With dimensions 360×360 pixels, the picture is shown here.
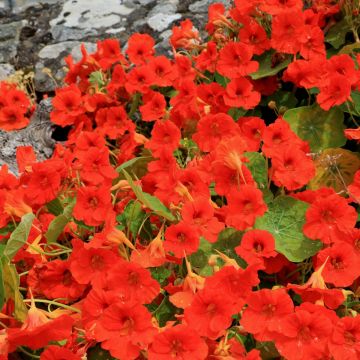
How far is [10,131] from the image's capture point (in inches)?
111

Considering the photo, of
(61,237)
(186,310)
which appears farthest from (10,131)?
(186,310)

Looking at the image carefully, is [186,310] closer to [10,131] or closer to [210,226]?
[210,226]

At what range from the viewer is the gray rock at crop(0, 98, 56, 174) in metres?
2.67

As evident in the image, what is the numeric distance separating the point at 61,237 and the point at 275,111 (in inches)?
38.1

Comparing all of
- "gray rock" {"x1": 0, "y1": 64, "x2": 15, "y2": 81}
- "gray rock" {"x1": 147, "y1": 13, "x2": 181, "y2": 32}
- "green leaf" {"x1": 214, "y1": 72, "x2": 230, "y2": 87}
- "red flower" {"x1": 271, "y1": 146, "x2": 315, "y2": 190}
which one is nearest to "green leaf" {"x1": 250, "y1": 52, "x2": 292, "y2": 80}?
"green leaf" {"x1": 214, "y1": 72, "x2": 230, "y2": 87}

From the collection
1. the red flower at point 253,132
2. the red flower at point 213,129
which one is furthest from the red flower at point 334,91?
the red flower at point 213,129

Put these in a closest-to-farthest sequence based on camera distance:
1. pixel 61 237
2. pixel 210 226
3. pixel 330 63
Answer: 1. pixel 210 226
2. pixel 61 237
3. pixel 330 63

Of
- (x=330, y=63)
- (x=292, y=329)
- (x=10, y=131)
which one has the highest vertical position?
(x=330, y=63)

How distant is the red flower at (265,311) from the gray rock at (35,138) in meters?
1.57

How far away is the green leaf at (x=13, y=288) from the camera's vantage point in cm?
142

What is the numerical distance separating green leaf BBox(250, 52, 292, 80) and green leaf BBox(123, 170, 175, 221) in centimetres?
90

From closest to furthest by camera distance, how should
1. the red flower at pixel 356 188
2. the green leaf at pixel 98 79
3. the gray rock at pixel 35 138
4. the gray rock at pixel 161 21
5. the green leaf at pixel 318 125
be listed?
the red flower at pixel 356 188, the green leaf at pixel 318 125, the gray rock at pixel 35 138, the green leaf at pixel 98 79, the gray rock at pixel 161 21

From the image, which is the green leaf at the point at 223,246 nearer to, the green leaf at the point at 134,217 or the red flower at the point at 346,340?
the green leaf at the point at 134,217

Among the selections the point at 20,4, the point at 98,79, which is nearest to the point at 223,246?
the point at 98,79
